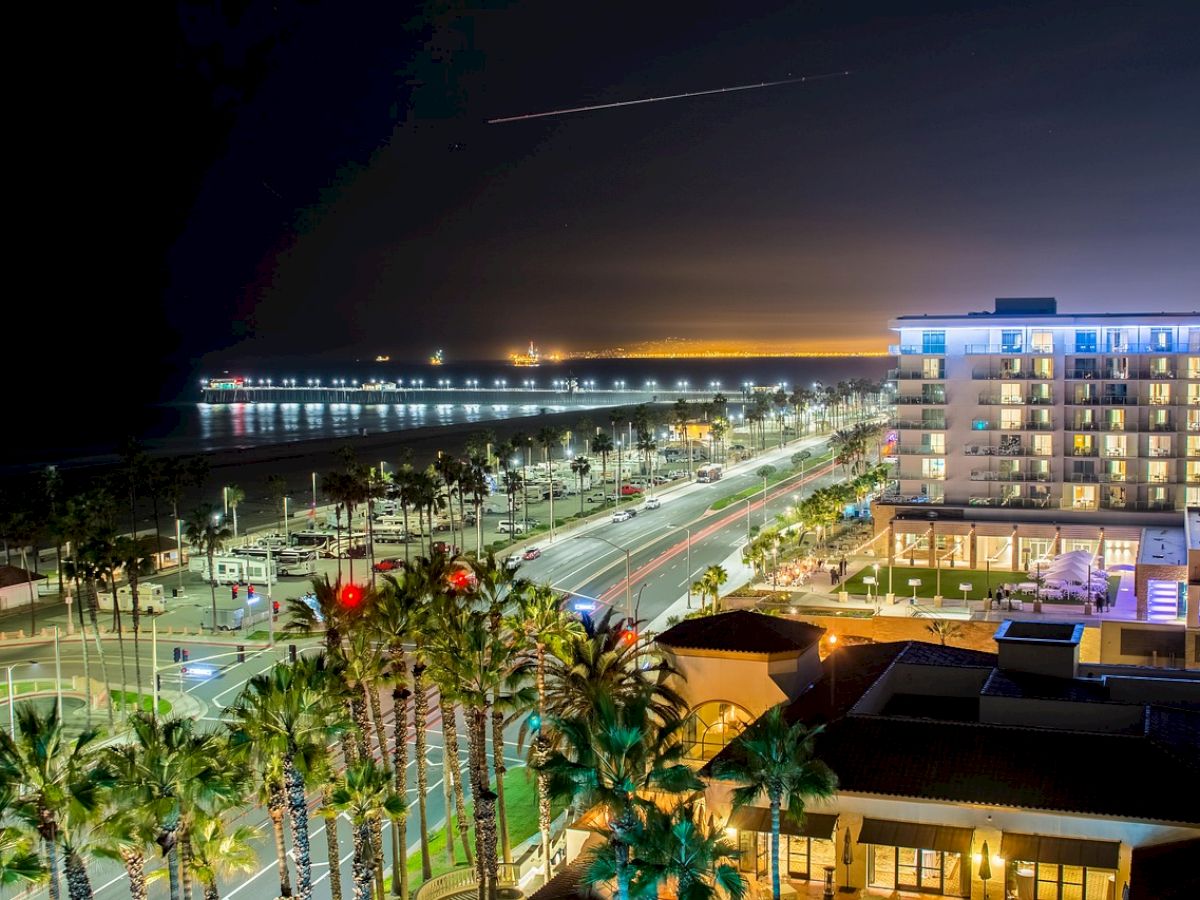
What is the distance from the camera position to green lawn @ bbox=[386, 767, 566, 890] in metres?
34.9

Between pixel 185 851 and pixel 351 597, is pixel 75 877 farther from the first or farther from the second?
pixel 351 597

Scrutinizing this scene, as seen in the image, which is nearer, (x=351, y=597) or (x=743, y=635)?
(x=351, y=597)

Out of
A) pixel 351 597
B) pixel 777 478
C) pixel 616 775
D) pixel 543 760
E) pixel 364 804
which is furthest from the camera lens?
pixel 777 478

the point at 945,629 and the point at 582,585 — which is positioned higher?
the point at 945,629

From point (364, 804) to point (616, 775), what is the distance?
7.61 meters

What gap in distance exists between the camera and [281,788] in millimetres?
27562

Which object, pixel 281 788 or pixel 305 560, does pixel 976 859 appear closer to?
pixel 281 788

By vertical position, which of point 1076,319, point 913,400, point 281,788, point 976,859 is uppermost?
point 1076,319

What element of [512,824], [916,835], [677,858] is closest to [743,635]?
[916,835]

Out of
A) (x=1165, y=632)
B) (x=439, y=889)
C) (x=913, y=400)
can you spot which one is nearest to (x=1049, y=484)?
(x=913, y=400)

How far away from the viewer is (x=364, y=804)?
25984 millimetres

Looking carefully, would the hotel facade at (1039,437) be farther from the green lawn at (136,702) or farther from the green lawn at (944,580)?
the green lawn at (136,702)

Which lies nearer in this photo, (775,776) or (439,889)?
(775,776)

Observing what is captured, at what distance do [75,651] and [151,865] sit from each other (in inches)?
1276
